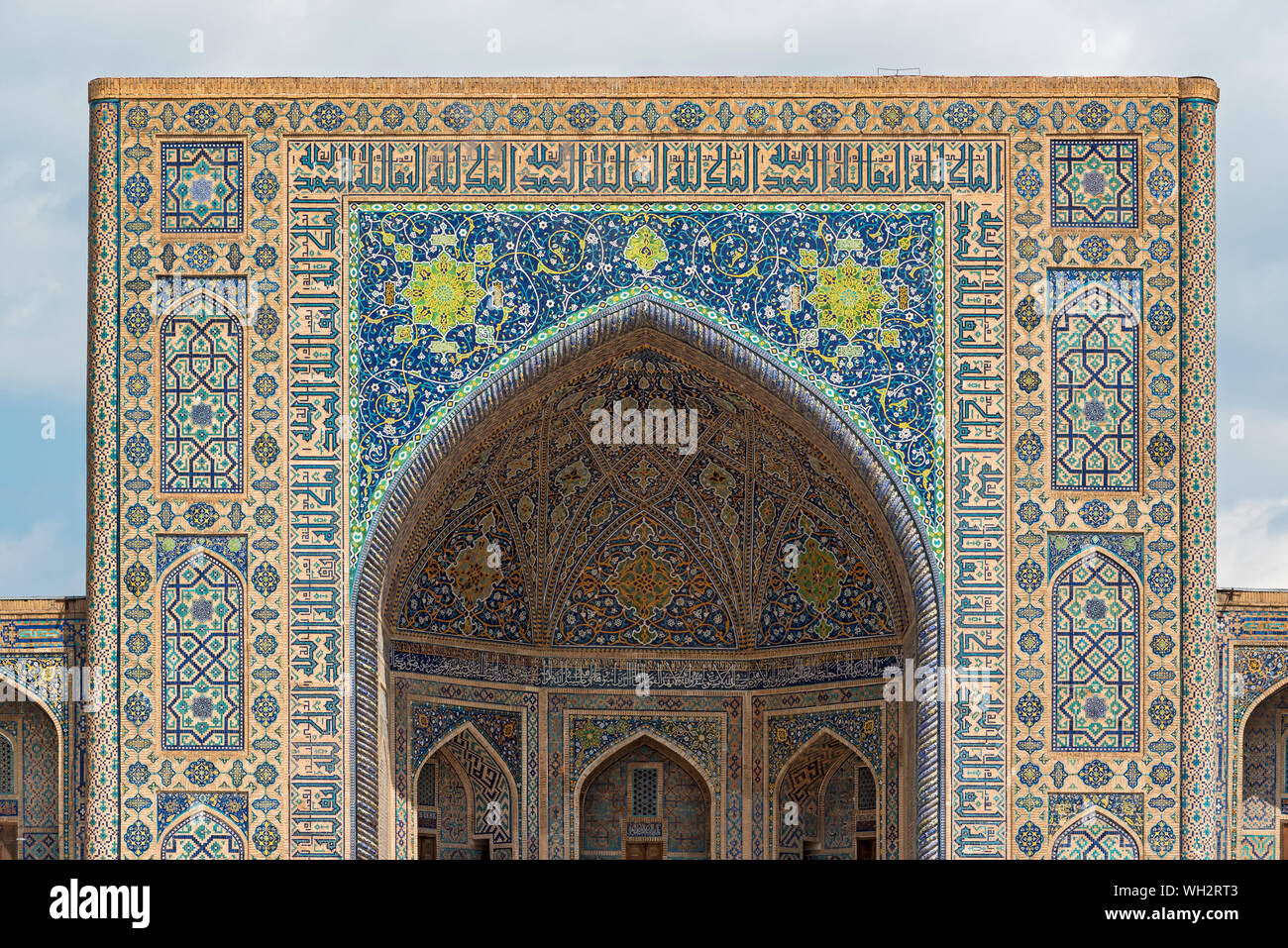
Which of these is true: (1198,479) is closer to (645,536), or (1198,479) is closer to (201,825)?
(645,536)

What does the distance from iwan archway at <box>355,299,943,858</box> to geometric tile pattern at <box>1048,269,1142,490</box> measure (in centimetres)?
100

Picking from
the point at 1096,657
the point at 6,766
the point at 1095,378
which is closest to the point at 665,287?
the point at 1095,378

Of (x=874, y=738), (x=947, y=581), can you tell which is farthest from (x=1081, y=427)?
(x=874, y=738)

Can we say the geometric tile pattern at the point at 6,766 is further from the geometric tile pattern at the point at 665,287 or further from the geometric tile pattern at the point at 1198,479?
the geometric tile pattern at the point at 1198,479

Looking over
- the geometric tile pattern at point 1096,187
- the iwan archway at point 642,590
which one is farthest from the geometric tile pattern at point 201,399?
the geometric tile pattern at point 1096,187

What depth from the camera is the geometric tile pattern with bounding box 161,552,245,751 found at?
1348 cm

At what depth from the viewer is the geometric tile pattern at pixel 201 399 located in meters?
13.6

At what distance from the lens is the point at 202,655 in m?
13.5

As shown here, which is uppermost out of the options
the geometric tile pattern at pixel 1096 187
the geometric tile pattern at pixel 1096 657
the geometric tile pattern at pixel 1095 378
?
the geometric tile pattern at pixel 1096 187

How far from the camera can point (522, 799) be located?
15297 millimetres

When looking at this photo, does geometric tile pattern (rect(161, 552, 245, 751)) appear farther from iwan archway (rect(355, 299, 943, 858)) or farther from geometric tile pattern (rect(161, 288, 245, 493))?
iwan archway (rect(355, 299, 943, 858))

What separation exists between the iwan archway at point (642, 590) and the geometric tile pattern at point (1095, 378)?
1.00 meters

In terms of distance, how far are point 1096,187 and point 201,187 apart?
198 inches
